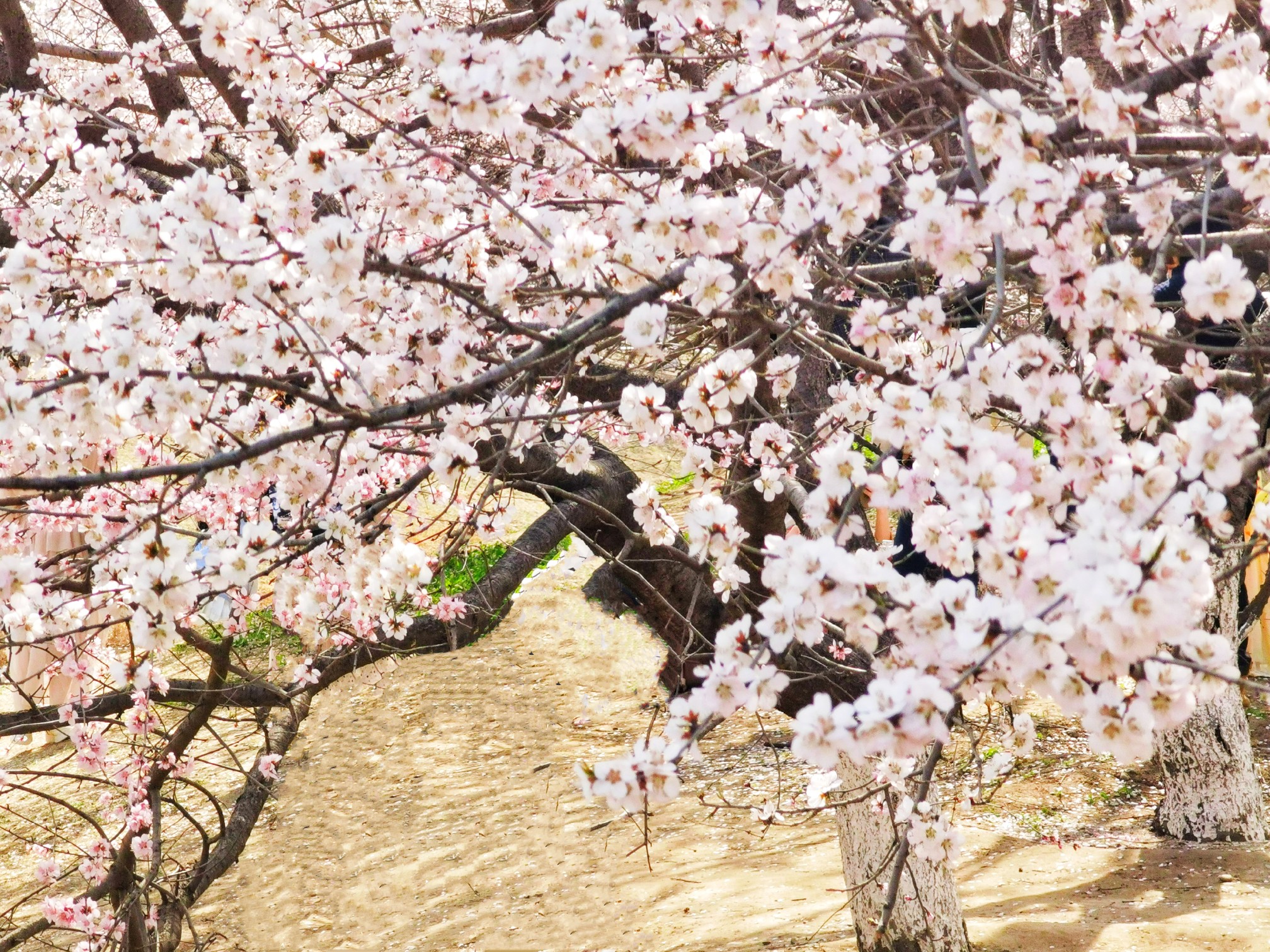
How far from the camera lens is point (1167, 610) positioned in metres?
1.21

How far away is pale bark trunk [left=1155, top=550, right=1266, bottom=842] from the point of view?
5637mm

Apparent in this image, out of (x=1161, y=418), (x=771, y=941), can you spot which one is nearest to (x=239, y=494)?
(x=771, y=941)

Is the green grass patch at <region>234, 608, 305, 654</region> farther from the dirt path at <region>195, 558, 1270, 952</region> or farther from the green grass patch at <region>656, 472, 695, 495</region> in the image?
the green grass patch at <region>656, 472, 695, 495</region>

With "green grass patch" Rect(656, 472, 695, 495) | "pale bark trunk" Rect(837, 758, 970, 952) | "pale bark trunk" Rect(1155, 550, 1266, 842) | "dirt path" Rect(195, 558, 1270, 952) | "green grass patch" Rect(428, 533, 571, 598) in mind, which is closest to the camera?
"pale bark trunk" Rect(837, 758, 970, 952)

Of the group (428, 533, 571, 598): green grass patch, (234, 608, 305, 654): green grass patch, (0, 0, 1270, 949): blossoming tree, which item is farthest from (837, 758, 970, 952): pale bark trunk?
(234, 608, 305, 654): green grass patch

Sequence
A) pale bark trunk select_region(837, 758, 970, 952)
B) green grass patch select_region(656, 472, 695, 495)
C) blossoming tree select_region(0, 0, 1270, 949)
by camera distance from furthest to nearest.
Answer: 1. green grass patch select_region(656, 472, 695, 495)
2. pale bark trunk select_region(837, 758, 970, 952)
3. blossoming tree select_region(0, 0, 1270, 949)

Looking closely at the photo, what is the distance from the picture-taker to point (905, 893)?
4547 millimetres

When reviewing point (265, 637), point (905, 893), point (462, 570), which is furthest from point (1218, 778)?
point (265, 637)

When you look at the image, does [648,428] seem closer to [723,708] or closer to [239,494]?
[723,708]

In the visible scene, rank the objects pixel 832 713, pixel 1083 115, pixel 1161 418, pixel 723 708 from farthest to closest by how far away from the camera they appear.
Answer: pixel 1161 418
pixel 1083 115
pixel 723 708
pixel 832 713

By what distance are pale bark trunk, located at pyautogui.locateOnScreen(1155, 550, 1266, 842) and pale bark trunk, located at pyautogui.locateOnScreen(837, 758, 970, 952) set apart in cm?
188

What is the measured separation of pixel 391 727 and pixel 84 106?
5963mm

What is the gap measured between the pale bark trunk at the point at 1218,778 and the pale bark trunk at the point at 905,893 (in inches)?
73.9

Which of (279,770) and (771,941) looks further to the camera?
(279,770)
